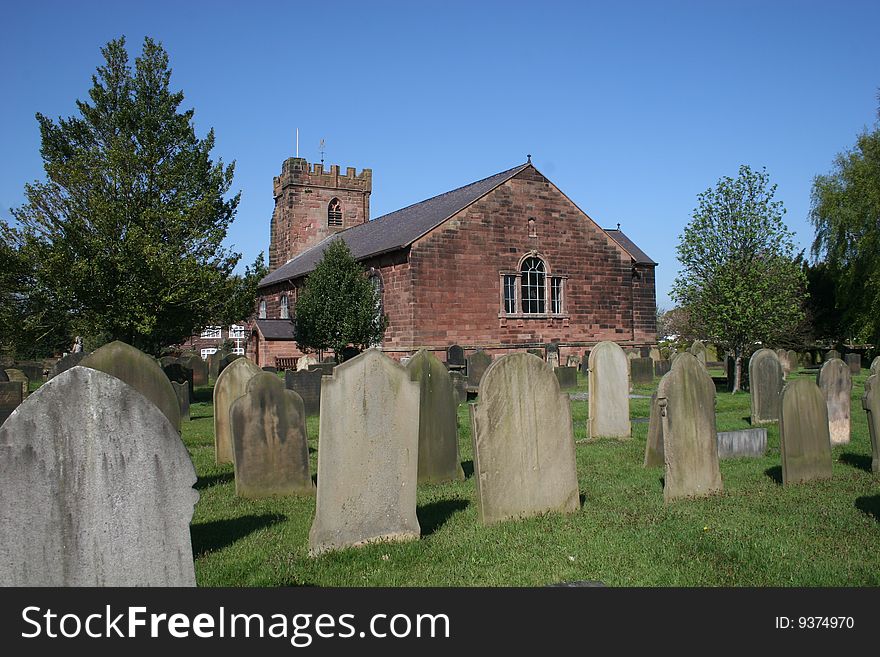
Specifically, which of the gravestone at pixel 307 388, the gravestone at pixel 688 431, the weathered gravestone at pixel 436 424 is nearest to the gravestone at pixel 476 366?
the gravestone at pixel 307 388

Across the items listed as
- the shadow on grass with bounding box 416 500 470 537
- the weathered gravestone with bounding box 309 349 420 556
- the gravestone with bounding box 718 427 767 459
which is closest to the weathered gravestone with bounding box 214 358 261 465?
the shadow on grass with bounding box 416 500 470 537

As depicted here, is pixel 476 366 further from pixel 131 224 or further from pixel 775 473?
pixel 775 473

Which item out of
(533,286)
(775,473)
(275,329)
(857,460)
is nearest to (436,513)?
(775,473)

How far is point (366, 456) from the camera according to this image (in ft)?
20.8

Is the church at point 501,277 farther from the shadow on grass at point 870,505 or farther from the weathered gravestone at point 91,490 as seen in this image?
the weathered gravestone at point 91,490

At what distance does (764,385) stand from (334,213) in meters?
42.5

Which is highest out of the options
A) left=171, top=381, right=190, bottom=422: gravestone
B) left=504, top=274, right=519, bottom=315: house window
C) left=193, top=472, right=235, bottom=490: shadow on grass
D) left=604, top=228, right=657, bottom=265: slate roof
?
left=604, top=228, right=657, bottom=265: slate roof

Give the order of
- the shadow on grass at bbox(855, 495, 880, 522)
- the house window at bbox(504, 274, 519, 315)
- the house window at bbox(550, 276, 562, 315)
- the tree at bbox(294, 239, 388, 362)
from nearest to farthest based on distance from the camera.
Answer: the shadow on grass at bbox(855, 495, 880, 522)
the tree at bbox(294, 239, 388, 362)
the house window at bbox(504, 274, 519, 315)
the house window at bbox(550, 276, 562, 315)

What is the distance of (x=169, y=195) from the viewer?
2564cm

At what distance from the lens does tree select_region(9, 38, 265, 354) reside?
69.1ft

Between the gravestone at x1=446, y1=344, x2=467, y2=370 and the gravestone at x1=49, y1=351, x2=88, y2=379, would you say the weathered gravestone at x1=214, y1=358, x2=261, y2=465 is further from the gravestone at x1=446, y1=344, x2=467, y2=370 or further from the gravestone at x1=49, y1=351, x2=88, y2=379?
the gravestone at x1=446, y1=344, x2=467, y2=370

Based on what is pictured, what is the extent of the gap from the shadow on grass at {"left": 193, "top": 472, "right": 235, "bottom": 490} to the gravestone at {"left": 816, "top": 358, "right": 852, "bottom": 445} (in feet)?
28.6

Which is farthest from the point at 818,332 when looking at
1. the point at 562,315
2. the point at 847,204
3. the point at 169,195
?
the point at 169,195

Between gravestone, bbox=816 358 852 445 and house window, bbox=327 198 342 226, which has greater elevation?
house window, bbox=327 198 342 226
